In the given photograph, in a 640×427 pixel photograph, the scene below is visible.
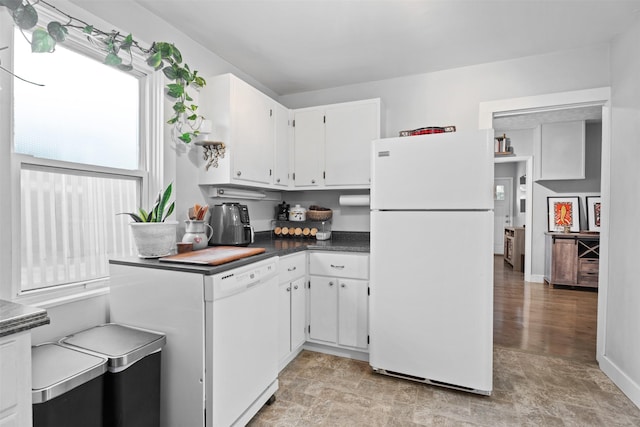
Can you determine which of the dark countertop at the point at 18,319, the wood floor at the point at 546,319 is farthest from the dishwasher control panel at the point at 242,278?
the wood floor at the point at 546,319

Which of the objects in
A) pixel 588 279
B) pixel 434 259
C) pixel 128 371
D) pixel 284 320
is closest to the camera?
pixel 128 371

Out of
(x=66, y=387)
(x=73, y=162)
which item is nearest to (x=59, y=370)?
(x=66, y=387)

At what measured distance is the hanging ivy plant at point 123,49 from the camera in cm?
123

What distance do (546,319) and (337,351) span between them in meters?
2.48

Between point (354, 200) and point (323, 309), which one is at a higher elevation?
point (354, 200)

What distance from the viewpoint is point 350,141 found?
114 inches

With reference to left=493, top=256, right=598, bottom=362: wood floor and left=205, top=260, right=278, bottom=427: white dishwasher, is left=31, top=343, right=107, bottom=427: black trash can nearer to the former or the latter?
left=205, top=260, right=278, bottom=427: white dishwasher

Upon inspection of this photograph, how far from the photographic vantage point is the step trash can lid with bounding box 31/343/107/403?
1104 mm

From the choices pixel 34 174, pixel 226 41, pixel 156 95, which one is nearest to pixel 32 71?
pixel 34 174

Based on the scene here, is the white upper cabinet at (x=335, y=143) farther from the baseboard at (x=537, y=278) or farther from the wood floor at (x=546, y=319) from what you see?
the baseboard at (x=537, y=278)

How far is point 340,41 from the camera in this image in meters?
2.38

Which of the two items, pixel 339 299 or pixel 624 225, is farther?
pixel 339 299

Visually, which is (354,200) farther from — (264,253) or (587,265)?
(587,265)

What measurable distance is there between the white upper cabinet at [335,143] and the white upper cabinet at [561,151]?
3709 mm
